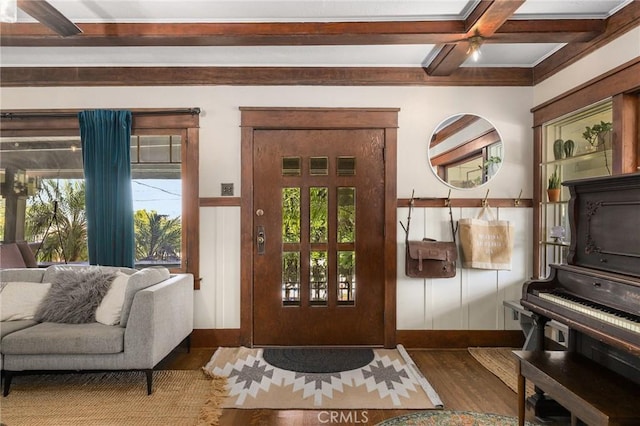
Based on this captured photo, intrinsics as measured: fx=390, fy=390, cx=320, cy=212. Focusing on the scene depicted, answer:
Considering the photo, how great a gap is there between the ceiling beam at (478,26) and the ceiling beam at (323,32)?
0.09 metres

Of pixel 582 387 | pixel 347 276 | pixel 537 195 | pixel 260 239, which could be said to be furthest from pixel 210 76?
pixel 582 387

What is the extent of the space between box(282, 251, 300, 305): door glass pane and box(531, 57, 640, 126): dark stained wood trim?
2352 millimetres

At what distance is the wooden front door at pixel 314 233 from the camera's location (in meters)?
3.33

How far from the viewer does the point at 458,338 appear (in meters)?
3.35

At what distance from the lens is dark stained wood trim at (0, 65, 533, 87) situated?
3.30 metres

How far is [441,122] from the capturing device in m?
3.34

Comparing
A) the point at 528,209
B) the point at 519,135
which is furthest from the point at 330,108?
the point at 528,209

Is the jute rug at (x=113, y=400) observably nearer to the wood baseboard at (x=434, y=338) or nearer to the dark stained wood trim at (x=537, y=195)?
the wood baseboard at (x=434, y=338)

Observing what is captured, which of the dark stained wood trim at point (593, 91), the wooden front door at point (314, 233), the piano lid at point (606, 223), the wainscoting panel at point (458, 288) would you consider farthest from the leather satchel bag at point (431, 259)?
the dark stained wood trim at point (593, 91)

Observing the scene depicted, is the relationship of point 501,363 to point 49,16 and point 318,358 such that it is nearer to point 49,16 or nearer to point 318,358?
point 318,358

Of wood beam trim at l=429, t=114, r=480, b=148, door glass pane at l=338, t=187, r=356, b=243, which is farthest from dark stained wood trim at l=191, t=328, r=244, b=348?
wood beam trim at l=429, t=114, r=480, b=148

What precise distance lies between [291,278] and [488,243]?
168cm

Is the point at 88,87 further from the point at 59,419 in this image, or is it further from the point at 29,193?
A: the point at 59,419

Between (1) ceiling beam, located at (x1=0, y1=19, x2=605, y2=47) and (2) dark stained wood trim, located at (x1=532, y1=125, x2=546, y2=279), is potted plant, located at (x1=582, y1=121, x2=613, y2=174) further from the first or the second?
(1) ceiling beam, located at (x1=0, y1=19, x2=605, y2=47)
